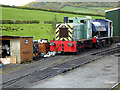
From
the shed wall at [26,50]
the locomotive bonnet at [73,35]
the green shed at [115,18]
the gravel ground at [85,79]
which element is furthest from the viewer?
the green shed at [115,18]

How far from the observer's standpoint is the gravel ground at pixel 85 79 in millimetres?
9883

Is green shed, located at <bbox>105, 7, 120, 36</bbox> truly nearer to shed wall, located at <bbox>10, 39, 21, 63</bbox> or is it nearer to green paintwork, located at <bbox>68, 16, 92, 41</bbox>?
green paintwork, located at <bbox>68, 16, 92, 41</bbox>

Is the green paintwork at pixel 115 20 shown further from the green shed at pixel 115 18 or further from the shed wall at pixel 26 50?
the shed wall at pixel 26 50

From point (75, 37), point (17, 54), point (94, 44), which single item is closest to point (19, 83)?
point (17, 54)

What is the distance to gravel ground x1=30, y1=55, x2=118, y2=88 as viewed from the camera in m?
9.88

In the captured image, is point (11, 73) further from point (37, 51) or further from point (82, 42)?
point (82, 42)

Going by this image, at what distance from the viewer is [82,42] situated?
68.9 feet

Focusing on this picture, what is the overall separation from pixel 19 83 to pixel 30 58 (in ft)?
22.1

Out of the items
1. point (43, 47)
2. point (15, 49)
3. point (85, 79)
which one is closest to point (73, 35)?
point (43, 47)

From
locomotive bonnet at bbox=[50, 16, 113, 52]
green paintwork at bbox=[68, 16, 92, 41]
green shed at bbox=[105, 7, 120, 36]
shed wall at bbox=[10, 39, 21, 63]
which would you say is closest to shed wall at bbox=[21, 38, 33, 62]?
shed wall at bbox=[10, 39, 21, 63]

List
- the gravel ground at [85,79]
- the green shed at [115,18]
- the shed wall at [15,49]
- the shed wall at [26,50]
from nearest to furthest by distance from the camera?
the gravel ground at [85,79], the shed wall at [15,49], the shed wall at [26,50], the green shed at [115,18]

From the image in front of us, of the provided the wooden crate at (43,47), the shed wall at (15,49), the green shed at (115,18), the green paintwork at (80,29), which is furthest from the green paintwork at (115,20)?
the shed wall at (15,49)

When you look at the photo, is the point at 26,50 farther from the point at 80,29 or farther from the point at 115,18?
the point at 115,18

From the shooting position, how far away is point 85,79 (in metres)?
11.0
